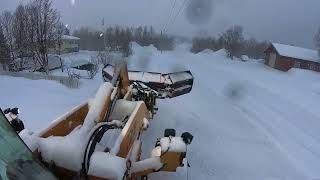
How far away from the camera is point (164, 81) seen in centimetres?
1015

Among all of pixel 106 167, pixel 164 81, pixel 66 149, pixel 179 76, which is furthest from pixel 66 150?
pixel 179 76

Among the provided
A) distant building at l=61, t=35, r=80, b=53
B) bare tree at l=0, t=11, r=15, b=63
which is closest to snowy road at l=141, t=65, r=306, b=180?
bare tree at l=0, t=11, r=15, b=63

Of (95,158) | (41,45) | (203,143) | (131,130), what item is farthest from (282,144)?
(41,45)

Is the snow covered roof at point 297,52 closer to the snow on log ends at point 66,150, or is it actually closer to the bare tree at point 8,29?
the bare tree at point 8,29

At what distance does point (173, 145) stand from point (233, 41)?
64.3 metres

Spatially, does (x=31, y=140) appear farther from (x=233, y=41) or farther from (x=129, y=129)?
(x=233, y=41)

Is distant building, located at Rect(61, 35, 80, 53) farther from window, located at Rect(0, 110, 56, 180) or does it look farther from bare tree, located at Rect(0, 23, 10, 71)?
window, located at Rect(0, 110, 56, 180)

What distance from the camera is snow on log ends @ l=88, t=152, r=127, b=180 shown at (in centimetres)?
347

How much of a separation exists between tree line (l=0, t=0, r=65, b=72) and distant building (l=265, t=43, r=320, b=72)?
1276 inches

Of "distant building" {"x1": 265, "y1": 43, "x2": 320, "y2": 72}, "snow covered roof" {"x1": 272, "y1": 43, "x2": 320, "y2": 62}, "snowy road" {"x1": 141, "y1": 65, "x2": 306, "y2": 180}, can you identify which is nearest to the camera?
"snowy road" {"x1": 141, "y1": 65, "x2": 306, "y2": 180}

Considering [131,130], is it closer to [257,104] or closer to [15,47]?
[257,104]

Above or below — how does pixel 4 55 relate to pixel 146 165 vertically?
below

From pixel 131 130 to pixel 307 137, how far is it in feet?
23.5

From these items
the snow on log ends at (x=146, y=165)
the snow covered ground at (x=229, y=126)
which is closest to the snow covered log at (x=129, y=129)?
the snow on log ends at (x=146, y=165)
